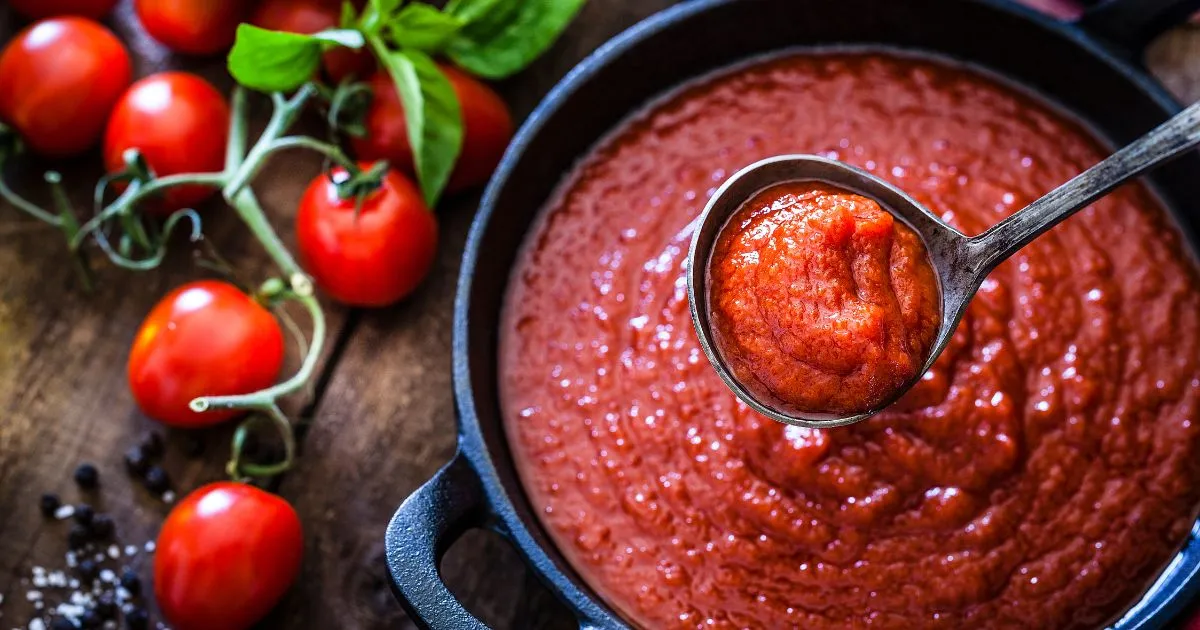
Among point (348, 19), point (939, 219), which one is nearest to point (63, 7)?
point (348, 19)

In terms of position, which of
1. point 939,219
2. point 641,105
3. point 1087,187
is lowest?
point 641,105

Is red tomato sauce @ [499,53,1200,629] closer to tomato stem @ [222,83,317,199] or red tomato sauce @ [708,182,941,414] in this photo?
red tomato sauce @ [708,182,941,414]

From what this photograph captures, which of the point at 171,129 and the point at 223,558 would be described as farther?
the point at 171,129

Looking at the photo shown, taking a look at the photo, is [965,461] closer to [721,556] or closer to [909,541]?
[909,541]

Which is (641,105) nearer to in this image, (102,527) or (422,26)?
(422,26)

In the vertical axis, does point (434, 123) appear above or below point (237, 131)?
above

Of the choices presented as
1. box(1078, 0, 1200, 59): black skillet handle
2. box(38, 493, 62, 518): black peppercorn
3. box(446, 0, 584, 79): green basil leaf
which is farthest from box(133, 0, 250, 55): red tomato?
box(1078, 0, 1200, 59): black skillet handle

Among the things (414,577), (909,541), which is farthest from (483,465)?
(909,541)

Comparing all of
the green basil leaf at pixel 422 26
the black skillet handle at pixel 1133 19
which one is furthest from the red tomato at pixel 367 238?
the black skillet handle at pixel 1133 19
